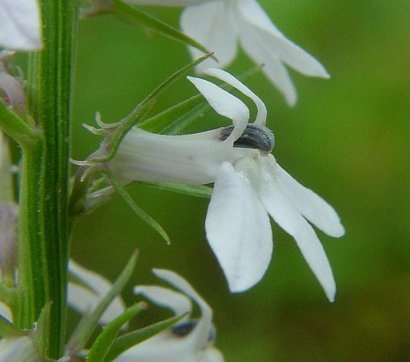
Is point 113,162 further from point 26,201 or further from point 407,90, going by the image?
point 407,90

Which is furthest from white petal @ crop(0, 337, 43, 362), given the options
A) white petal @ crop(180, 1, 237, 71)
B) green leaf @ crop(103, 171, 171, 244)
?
white petal @ crop(180, 1, 237, 71)

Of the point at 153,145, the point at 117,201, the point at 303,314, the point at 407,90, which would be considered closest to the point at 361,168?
the point at 407,90

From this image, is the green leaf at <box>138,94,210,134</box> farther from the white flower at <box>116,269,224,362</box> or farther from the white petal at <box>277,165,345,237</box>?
the white flower at <box>116,269,224,362</box>

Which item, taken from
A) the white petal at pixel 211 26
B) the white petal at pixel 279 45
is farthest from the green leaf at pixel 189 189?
the white petal at pixel 211 26

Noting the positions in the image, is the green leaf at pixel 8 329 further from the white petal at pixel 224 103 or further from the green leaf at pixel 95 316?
the white petal at pixel 224 103

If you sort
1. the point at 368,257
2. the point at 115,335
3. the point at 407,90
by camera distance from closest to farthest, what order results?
the point at 115,335 → the point at 368,257 → the point at 407,90

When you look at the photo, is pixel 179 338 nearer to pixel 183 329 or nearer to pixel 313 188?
pixel 183 329
